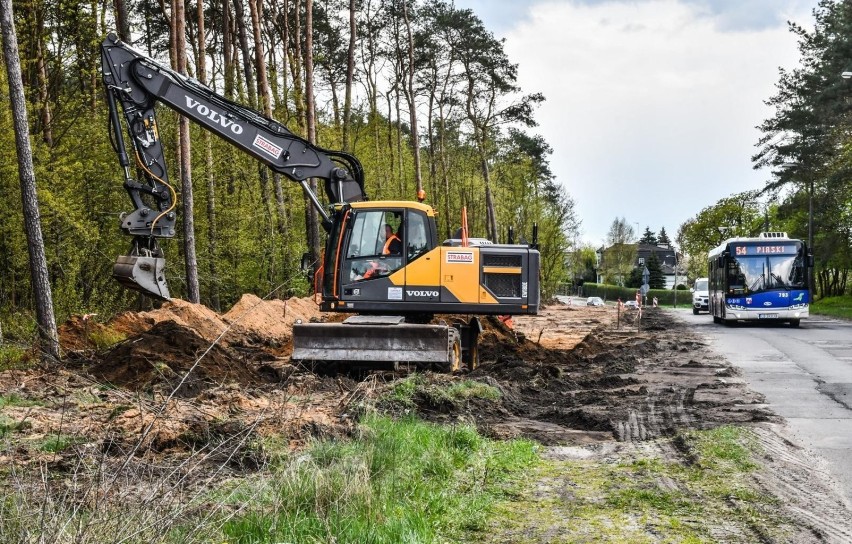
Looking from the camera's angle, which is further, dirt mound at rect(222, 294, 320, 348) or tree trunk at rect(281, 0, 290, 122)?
tree trunk at rect(281, 0, 290, 122)

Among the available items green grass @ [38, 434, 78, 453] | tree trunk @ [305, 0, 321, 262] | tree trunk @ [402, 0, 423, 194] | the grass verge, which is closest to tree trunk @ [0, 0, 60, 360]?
green grass @ [38, 434, 78, 453]

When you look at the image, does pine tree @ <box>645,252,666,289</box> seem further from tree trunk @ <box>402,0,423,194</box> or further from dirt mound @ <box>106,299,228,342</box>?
dirt mound @ <box>106,299,228,342</box>

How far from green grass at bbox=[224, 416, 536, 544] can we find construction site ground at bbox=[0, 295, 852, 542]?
0.44 metres

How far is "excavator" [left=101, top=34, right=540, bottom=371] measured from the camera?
15281mm

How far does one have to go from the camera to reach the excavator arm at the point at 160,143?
1502 cm

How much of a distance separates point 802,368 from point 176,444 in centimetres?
1322

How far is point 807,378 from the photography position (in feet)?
54.4

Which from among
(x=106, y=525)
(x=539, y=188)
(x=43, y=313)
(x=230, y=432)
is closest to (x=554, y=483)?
(x=230, y=432)

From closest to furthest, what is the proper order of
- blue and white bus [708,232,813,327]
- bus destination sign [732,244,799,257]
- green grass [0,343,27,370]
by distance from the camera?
green grass [0,343,27,370] < blue and white bus [708,232,813,327] < bus destination sign [732,244,799,257]

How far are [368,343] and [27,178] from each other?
6456 mm

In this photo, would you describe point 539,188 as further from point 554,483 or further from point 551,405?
point 554,483

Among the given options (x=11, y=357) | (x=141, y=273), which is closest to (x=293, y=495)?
(x=141, y=273)

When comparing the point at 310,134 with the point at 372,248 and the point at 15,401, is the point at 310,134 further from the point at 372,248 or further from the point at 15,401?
the point at 15,401

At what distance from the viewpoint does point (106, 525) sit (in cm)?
479
